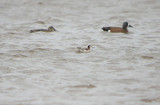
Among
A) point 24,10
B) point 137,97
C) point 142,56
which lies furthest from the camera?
point 24,10

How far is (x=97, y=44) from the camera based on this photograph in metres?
15.2

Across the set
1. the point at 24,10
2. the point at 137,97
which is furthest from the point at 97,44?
the point at 24,10

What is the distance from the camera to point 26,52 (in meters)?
13.7

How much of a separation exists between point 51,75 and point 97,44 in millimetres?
4652

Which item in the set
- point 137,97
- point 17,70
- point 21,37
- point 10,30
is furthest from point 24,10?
point 137,97

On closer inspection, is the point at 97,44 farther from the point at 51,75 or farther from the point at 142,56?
the point at 51,75

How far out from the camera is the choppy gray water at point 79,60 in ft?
30.1

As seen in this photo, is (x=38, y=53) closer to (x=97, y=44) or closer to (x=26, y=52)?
(x=26, y=52)

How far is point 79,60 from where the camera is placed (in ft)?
41.2

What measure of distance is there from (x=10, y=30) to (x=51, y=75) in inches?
316

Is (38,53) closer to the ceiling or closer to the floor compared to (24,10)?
closer to the floor

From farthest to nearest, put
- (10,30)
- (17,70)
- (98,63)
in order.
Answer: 1. (10,30)
2. (98,63)
3. (17,70)

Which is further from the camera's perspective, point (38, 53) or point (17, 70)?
point (38, 53)

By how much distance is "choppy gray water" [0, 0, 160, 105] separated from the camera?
30.1 ft
